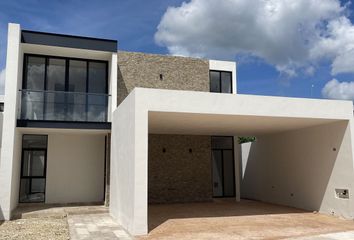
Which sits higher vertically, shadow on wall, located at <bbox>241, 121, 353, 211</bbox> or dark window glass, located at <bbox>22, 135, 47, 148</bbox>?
dark window glass, located at <bbox>22, 135, 47, 148</bbox>

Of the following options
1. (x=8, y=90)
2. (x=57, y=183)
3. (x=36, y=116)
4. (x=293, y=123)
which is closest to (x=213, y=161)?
(x=293, y=123)

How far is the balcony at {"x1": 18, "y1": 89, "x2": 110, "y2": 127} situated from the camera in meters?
13.0

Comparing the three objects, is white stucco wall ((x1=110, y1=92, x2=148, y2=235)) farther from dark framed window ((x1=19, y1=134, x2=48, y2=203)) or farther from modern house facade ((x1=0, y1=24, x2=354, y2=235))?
dark framed window ((x1=19, y1=134, x2=48, y2=203))

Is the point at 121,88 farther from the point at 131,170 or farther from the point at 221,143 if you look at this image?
the point at 131,170

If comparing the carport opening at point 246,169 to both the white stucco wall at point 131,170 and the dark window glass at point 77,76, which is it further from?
the dark window glass at point 77,76

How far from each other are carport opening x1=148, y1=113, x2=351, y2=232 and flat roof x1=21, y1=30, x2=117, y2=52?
379 cm

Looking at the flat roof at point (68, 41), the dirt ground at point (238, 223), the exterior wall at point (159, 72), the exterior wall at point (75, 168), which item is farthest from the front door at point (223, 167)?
the flat roof at point (68, 41)

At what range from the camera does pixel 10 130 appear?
12.2m

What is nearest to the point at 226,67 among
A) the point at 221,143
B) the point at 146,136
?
the point at 221,143

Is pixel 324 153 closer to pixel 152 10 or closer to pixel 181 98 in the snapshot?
pixel 181 98

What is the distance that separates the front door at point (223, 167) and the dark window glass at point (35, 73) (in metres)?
8.36

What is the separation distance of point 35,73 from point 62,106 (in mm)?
2383

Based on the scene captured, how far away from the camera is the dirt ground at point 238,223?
8.91 m

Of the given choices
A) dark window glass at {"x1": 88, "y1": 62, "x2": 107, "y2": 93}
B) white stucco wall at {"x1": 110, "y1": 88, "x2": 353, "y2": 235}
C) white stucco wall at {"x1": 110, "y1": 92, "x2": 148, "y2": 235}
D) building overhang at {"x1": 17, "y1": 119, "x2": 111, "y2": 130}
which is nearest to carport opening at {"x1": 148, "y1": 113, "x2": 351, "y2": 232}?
white stucco wall at {"x1": 110, "y1": 88, "x2": 353, "y2": 235}
